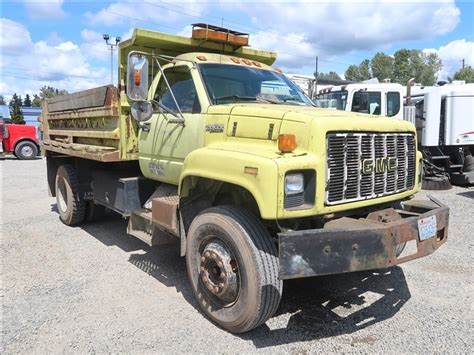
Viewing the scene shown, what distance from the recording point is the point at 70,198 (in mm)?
7246

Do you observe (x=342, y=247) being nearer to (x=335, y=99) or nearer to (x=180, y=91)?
(x=180, y=91)

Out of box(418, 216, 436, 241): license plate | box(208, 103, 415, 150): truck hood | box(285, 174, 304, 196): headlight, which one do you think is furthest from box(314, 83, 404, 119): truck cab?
box(285, 174, 304, 196): headlight

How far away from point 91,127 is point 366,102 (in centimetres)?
780

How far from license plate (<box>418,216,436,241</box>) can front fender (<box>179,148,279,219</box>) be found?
1.36 metres

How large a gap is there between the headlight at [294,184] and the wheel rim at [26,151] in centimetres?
A: 2147

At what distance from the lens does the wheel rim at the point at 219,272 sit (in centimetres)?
360

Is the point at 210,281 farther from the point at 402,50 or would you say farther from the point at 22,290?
the point at 402,50

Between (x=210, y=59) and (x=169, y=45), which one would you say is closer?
(x=210, y=59)

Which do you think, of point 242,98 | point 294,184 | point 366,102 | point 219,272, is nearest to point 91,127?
point 242,98

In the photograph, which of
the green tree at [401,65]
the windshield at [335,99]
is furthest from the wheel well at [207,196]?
the green tree at [401,65]

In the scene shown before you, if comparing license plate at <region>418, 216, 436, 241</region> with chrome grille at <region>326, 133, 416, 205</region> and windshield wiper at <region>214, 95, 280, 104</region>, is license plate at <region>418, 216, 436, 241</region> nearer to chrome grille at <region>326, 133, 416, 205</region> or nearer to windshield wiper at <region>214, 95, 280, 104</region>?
chrome grille at <region>326, 133, 416, 205</region>

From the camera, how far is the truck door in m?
4.48

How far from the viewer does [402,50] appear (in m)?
76.7

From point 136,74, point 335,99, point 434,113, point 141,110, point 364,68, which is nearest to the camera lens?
point 136,74
